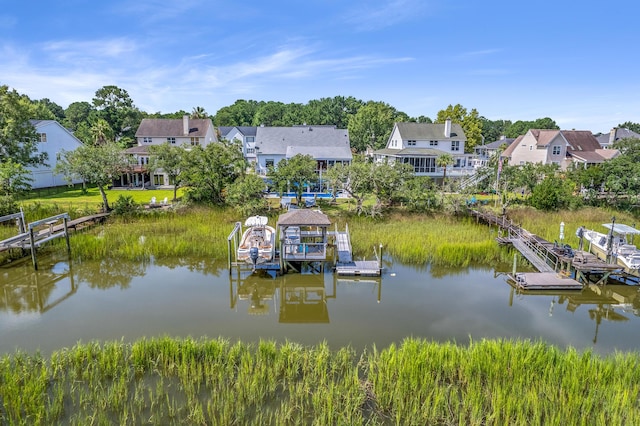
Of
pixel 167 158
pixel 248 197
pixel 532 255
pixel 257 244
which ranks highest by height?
pixel 167 158

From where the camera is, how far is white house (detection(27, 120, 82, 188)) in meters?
37.3

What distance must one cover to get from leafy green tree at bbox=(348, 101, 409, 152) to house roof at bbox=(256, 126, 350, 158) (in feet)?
58.2

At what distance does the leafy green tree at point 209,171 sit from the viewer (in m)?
28.9

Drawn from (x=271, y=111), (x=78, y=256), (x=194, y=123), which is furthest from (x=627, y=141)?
(x=271, y=111)

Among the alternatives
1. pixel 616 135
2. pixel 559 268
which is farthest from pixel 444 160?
pixel 616 135

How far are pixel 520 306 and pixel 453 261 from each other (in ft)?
15.7

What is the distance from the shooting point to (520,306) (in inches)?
579

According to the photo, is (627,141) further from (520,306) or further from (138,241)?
(138,241)

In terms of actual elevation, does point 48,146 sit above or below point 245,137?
below

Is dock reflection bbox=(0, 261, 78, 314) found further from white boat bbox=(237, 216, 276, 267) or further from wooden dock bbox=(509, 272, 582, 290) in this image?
wooden dock bbox=(509, 272, 582, 290)

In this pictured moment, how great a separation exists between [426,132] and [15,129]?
3940cm

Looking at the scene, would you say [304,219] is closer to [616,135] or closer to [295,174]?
[295,174]

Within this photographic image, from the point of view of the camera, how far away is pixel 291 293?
1576 cm

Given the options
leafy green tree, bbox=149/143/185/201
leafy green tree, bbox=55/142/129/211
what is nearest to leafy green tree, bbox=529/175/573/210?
leafy green tree, bbox=149/143/185/201
